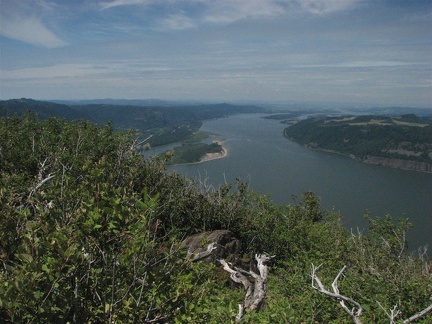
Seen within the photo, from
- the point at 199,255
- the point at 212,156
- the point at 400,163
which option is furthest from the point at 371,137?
the point at 199,255

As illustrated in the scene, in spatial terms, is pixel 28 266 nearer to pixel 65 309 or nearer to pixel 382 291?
pixel 65 309

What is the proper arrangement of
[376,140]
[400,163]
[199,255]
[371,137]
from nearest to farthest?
[199,255]
[400,163]
[376,140]
[371,137]

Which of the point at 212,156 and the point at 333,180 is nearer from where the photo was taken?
the point at 333,180

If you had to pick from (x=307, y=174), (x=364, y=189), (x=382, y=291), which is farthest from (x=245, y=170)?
(x=382, y=291)

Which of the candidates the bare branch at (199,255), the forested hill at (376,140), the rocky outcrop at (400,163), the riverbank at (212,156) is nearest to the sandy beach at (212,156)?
the riverbank at (212,156)

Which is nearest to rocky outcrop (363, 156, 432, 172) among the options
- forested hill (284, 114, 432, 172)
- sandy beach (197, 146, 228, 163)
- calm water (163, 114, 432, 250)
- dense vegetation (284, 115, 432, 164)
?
forested hill (284, 114, 432, 172)

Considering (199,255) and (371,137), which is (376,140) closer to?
(371,137)

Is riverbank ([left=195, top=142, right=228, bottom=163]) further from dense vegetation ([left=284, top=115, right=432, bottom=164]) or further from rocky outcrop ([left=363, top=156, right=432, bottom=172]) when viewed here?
rocky outcrop ([left=363, top=156, right=432, bottom=172])
